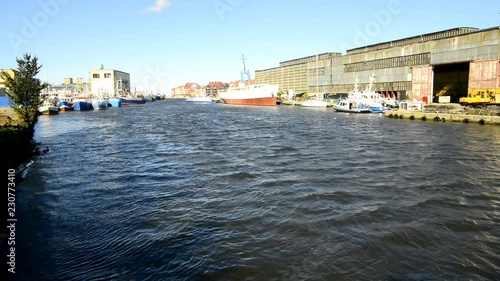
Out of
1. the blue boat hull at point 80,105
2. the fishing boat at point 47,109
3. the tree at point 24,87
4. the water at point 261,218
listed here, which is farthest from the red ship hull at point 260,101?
the water at point 261,218

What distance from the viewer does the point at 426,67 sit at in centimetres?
6806

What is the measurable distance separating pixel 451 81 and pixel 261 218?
75.5m

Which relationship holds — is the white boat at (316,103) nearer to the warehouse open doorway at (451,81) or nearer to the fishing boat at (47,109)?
the warehouse open doorway at (451,81)

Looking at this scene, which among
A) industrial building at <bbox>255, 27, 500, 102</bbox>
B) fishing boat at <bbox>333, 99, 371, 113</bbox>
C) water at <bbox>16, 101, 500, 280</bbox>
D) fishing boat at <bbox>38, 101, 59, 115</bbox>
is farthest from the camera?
fishing boat at <bbox>38, 101, 59, 115</bbox>

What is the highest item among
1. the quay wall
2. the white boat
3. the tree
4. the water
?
the tree

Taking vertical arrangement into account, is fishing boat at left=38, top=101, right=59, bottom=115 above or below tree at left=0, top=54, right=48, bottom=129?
below

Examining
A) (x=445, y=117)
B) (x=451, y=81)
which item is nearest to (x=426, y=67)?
(x=451, y=81)

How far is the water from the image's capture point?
25.5 ft

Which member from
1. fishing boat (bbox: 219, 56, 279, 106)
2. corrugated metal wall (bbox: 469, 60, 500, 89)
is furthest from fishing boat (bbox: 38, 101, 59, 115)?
corrugated metal wall (bbox: 469, 60, 500, 89)

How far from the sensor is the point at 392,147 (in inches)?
989

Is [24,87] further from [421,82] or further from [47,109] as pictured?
[421,82]

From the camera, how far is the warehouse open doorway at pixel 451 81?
69.2 m

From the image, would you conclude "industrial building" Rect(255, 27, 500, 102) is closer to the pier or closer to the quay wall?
the pier

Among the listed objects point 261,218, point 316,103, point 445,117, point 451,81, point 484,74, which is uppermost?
point 484,74
